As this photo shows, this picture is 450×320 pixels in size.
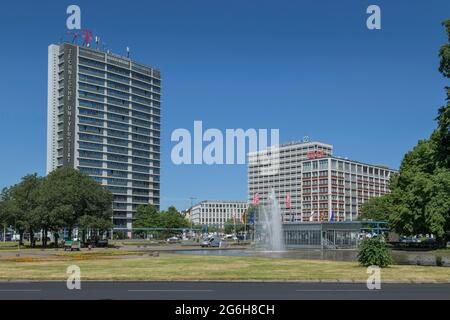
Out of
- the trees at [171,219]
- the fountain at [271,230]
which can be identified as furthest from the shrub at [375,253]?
the trees at [171,219]

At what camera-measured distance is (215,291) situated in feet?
69.3

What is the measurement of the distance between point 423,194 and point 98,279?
144ft

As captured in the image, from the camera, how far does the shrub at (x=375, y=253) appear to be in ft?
106

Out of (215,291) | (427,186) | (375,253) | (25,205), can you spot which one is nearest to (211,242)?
(25,205)

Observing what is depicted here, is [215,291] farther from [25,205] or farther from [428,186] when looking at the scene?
[25,205]

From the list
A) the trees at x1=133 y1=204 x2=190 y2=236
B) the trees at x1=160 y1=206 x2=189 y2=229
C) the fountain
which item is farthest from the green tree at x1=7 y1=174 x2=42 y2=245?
the trees at x1=160 y1=206 x2=189 y2=229

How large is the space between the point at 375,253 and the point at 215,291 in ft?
48.6

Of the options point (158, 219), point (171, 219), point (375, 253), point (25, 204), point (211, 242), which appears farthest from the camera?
point (158, 219)

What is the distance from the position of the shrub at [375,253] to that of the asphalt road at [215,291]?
27.4 ft

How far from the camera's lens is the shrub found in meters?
32.4
